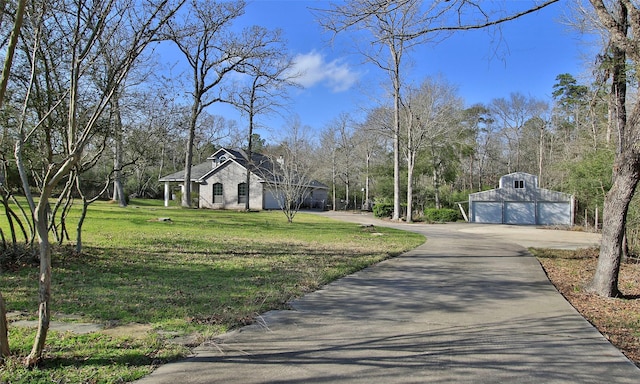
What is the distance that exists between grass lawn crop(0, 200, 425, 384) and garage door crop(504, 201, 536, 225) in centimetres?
2147

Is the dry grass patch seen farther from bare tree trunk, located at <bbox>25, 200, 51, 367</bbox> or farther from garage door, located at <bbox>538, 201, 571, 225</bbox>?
garage door, located at <bbox>538, 201, 571, 225</bbox>

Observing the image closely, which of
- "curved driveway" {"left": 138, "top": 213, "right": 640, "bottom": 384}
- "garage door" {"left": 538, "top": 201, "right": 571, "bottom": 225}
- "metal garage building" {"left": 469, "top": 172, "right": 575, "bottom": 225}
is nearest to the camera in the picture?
"curved driveway" {"left": 138, "top": 213, "right": 640, "bottom": 384}

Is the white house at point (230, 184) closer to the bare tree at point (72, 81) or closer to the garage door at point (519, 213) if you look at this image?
the garage door at point (519, 213)

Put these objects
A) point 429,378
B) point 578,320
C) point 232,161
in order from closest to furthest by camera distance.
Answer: point 429,378, point 578,320, point 232,161

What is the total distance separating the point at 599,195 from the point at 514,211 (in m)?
17.1

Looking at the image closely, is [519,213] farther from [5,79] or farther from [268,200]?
[5,79]

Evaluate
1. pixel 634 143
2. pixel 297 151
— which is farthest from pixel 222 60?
pixel 634 143

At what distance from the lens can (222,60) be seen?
26.2m

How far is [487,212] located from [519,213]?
2.12 meters

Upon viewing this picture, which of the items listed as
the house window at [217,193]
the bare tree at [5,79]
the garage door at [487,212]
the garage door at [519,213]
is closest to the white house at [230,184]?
the house window at [217,193]

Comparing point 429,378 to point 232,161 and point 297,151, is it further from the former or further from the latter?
point 232,161

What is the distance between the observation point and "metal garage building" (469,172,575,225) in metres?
28.2

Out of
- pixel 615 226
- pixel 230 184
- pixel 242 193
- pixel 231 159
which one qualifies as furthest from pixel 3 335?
pixel 230 184

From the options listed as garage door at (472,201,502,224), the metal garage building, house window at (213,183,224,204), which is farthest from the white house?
the metal garage building
